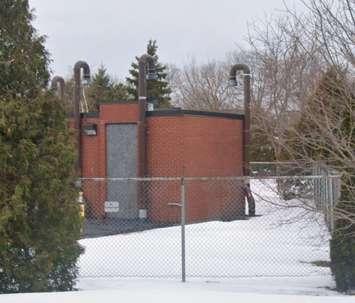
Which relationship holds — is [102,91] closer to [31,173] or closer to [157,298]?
[31,173]

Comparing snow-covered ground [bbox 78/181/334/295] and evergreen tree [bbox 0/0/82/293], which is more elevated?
evergreen tree [bbox 0/0/82/293]

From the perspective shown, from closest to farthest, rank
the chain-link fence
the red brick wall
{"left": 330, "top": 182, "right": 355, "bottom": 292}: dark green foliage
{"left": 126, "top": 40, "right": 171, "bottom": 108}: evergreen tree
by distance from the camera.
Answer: {"left": 330, "top": 182, "right": 355, "bottom": 292}: dark green foliage
the chain-link fence
the red brick wall
{"left": 126, "top": 40, "right": 171, "bottom": 108}: evergreen tree

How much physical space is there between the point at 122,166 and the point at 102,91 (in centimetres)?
3054

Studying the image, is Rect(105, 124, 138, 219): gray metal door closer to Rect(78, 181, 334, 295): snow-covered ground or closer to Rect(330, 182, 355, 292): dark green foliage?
Rect(78, 181, 334, 295): snow-covered ground

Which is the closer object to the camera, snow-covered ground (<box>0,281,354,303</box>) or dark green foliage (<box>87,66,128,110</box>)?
snow-covered ground (<box>0,281,354,303</box>)

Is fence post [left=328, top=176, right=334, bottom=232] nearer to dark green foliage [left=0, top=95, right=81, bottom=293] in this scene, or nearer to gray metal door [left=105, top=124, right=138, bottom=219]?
dark green foliage [left=0, top=95, right=81, bottom=293]

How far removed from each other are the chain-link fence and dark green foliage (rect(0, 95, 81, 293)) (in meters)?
2.34

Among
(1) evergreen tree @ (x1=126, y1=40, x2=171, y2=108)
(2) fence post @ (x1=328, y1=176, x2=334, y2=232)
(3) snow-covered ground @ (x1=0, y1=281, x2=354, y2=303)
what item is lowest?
(3) snow-covered ground @ (x1=0, y1=281, x2=354, y2=303)

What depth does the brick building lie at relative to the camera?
18.2 meters

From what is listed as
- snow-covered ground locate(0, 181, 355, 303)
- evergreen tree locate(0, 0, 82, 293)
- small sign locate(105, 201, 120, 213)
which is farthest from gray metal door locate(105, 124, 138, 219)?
evergreen tree locate(0, 0, 82, 293)

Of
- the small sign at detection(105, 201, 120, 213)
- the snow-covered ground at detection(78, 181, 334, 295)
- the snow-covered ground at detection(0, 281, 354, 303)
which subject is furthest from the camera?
the small sign at detection(105, 201, 120, 213)

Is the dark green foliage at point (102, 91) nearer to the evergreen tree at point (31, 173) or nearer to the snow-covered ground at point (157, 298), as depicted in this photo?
the evergreen tree at point (31, 173)

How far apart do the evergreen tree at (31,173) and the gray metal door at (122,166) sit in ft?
34.4

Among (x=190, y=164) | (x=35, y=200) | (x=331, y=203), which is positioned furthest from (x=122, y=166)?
(x=35, y=200)
